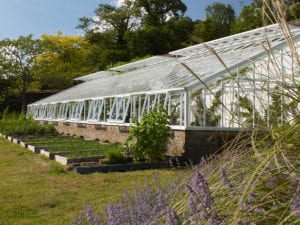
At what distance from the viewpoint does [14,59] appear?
97.8 feet

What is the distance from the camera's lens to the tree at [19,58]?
29547 mm

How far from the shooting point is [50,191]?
6.07 meters

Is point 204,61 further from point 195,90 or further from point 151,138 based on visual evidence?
point 151,138

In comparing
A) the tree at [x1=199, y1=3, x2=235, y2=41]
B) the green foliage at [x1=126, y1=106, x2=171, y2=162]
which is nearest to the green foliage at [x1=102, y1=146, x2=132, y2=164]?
the green foliage at [x1=126, y1=106, x2=171, y2=162]

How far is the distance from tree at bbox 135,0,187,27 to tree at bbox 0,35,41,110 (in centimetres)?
1083

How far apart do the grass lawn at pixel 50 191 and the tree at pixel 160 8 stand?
29.4 m

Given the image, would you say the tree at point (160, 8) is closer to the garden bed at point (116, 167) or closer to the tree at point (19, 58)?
the tree at point (19, 58)

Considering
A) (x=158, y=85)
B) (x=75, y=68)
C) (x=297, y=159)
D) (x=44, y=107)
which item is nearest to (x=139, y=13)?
(x=75, y=68)

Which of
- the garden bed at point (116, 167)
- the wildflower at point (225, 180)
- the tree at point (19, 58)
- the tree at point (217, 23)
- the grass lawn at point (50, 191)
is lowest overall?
the grass lawn at point (50, 191)

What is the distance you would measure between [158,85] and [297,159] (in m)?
9.78

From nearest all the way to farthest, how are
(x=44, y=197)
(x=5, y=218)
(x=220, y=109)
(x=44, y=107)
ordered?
(x=5, y=218) < (x=44, y=197) < (x=220, y=109) < (x=44, y=107)

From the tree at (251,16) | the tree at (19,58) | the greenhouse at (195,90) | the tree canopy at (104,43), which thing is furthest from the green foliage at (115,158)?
the tree at (19,58)

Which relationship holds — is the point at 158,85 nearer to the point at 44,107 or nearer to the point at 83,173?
the point at 83,173

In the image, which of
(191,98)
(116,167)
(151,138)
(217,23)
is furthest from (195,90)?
(217,23)
